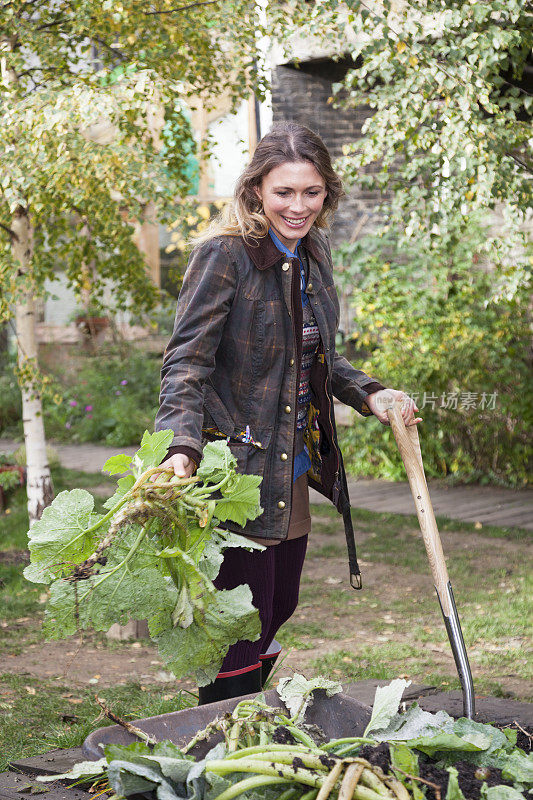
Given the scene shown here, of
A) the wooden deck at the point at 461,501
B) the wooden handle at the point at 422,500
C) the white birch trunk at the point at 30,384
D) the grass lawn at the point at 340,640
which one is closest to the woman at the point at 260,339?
the wooden handle at the point at 422,500

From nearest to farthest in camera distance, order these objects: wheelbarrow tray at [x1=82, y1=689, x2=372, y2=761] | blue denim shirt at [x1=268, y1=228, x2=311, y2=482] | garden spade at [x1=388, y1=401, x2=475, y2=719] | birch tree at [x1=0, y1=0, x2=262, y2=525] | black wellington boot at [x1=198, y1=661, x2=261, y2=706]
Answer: wheelbarrow tray at [x1=82, y1=689, x2=372, y2=761], garden spade at [x1=388, y1=401, x2=475, y2=719], black wellington boot at [x1=198, y1=661, x2=261, y2=706], blue denim shirt at [x1=268, y1=228, x2=311, y2=482], birch tree at [x1=0, y1=0, x2=262, y2=525]

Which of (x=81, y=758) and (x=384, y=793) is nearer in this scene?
(x=384, y=793)

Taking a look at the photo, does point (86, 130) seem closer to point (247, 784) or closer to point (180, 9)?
point (180, 9)

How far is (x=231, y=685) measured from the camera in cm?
257

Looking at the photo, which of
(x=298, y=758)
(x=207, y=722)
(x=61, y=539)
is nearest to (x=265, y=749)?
(x=298, y=758)

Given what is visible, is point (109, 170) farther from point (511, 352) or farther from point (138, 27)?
point (511, 352)

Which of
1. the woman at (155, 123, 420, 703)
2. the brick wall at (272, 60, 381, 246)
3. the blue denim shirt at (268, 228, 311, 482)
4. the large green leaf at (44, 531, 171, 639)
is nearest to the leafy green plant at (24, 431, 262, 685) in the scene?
the large green leaf at (44, 531, 171, 639)

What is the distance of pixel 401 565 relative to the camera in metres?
5.88

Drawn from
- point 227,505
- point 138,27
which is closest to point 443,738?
point 227,505

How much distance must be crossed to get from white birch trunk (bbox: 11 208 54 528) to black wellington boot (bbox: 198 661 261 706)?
3.42 m

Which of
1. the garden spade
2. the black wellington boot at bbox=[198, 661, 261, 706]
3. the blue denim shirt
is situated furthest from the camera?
the blue denim shirt

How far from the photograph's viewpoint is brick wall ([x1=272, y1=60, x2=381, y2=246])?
9750mm

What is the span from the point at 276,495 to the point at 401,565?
11.1ft

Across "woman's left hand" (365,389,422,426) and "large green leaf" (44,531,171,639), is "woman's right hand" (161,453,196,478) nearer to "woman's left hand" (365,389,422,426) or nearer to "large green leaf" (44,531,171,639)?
"large green leaf" (44,531,171,639)
